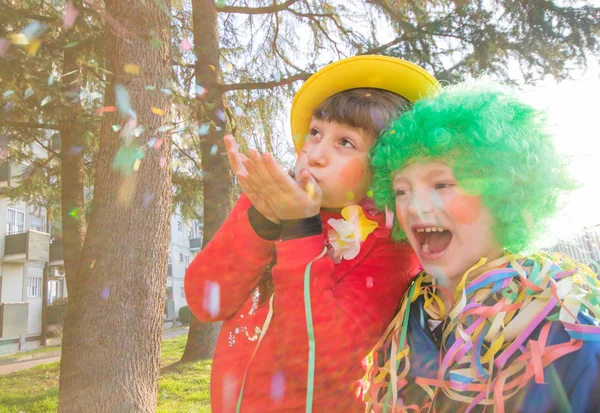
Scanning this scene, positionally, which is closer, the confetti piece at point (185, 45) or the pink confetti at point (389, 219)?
the pink confetti at point (389, 219)

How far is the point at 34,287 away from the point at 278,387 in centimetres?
2411

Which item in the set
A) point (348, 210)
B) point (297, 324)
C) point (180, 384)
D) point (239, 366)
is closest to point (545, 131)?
point (348, 210)

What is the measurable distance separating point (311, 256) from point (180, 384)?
19.6 ft

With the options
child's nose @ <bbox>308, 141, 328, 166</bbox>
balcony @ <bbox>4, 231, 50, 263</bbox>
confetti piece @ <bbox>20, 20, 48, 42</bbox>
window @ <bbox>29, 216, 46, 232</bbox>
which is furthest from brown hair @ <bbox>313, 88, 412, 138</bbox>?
window @ <bbox>29, 216, 46, 232</bbox>

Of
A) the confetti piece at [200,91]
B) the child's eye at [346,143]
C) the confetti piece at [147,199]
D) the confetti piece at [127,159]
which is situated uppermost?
the confetti piece at [200,91]

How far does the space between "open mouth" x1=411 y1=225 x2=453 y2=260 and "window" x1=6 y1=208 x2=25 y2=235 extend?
22964 mm

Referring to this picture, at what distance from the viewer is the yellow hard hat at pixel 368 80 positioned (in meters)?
1.32

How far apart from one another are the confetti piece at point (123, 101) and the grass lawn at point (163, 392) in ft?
10.7

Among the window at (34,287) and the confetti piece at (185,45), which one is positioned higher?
the confetti piece at (185,45)

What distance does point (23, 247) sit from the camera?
19266mm

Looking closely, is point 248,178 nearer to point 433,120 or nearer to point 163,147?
point 433,120

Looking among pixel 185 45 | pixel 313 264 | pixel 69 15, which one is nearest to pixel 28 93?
pixel 69 15

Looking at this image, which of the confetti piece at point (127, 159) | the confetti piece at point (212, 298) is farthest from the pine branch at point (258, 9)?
the confetti piece at point (212, 298)

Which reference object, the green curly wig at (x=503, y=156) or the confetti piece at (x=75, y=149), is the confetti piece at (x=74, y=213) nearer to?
the confetti piece at (x=75, y=149)
